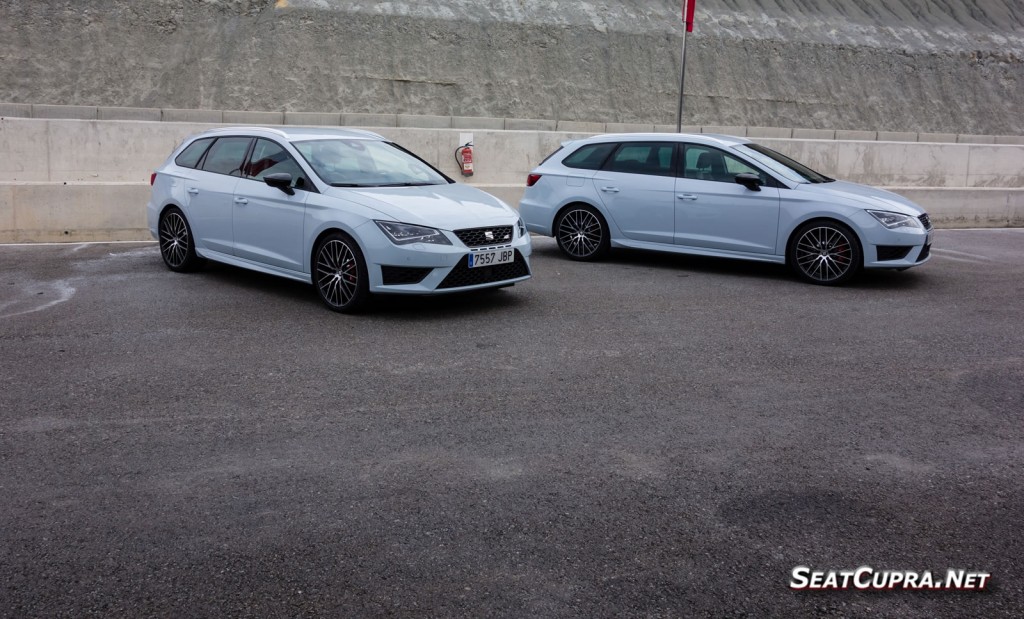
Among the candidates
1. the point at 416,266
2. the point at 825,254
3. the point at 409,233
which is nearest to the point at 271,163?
the point at 409,233

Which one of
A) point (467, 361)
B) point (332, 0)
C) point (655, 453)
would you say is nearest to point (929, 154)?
point (467, 361)

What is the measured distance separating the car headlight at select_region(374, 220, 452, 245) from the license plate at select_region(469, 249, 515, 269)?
27 centimetres

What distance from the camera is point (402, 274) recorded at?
7.78 m

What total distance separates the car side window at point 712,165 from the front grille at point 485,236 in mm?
3190

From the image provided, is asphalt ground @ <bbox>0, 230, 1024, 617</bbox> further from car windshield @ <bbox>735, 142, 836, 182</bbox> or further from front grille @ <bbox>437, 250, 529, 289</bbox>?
car windshield @ <bbox>735, 142, 836, 182</bbox>

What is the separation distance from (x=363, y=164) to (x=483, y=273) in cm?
173

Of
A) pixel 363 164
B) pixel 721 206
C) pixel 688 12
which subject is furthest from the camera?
pixel 688 12

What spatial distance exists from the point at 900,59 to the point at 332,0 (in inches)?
1008

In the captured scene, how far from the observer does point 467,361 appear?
650cm

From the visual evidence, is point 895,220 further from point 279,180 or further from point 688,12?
point 688,12

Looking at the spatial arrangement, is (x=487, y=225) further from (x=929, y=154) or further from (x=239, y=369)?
(x=929, y=154)

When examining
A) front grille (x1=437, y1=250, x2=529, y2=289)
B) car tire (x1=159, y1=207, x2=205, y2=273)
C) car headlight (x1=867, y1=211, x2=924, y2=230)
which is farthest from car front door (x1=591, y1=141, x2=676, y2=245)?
car tire (x1=159, y1=207, x2=205, y2=273)

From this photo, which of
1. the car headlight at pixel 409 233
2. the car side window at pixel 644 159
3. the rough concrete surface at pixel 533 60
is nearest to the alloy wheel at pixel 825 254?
the car side window at pixel 644 159

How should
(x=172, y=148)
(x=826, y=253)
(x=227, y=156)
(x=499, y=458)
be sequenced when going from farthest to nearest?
(x=172, y=148) → (x=826, y=253) → (x=227, y=156) → (x=499, y=458)
